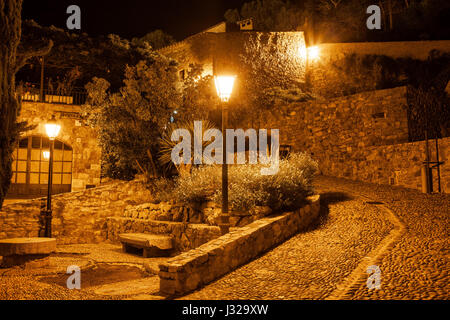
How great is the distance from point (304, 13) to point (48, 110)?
20936mm

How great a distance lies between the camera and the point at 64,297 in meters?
5.29

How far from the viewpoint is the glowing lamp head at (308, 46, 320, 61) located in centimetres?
2081

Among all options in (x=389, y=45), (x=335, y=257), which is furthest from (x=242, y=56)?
(x=335, y=257)

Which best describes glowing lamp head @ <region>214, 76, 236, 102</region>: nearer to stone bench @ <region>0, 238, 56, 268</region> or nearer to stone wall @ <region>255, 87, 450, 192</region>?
stone bench @ <region>0, 238, 56, 268</region>

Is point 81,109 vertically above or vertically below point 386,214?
above

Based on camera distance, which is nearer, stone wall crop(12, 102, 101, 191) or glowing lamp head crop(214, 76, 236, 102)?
glowing lamp head crop(214, 76, 236, 102)

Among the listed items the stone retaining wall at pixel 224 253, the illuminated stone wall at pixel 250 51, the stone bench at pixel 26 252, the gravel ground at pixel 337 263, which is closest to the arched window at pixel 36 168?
the gravel ground at pixel 337 263

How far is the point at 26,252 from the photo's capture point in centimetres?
740

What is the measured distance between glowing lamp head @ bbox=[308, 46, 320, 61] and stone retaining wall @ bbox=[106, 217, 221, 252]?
48.3 ft

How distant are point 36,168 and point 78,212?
3.63 m

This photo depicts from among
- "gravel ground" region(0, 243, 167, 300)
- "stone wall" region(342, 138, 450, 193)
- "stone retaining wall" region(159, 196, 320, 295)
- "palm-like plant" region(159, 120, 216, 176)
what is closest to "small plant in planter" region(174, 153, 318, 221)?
"stone retaining wall" region(159, 196, 320, 295)

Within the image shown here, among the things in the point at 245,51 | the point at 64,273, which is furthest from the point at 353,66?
the point at 64,273
